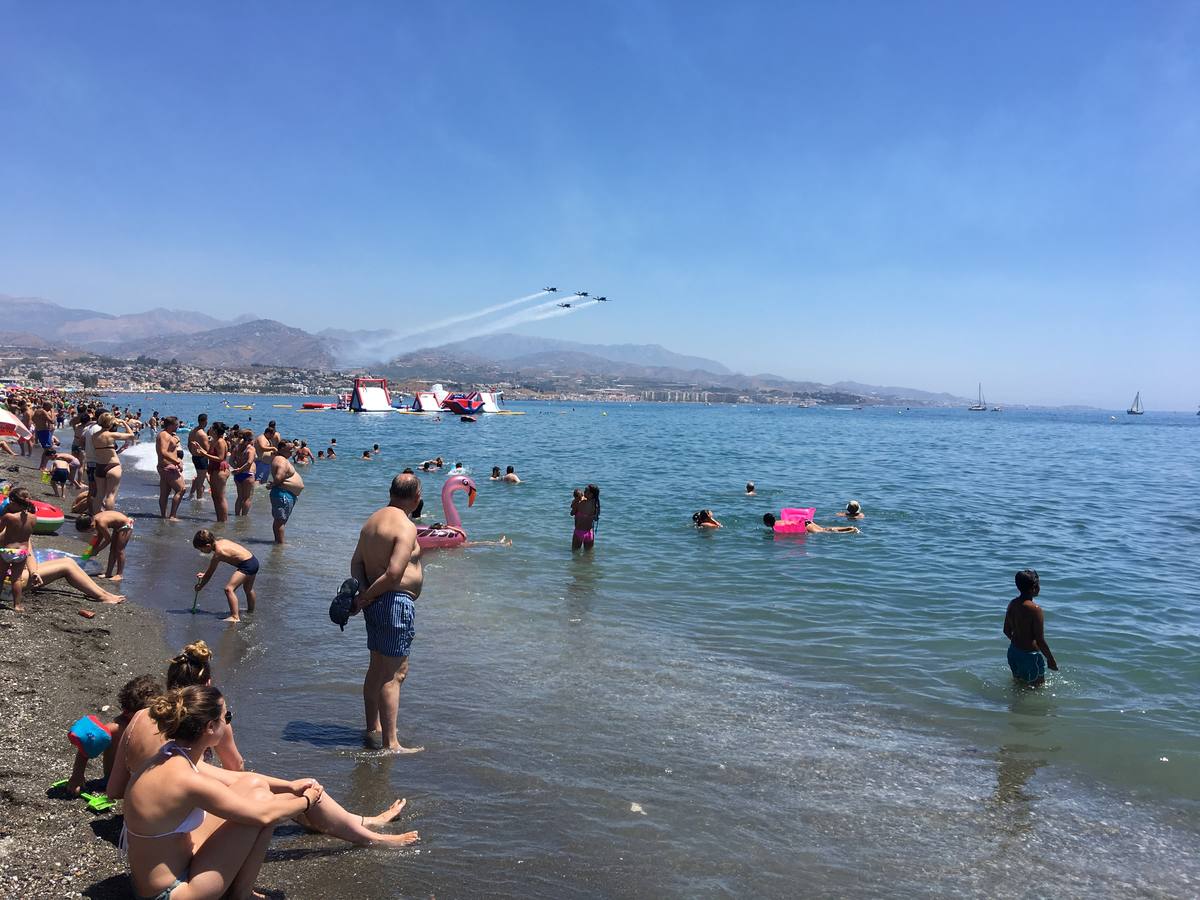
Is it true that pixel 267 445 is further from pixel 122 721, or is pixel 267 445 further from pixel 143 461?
pixel 143 461

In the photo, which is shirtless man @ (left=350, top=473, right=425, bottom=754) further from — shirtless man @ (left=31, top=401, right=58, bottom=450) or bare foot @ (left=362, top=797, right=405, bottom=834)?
shirtless man @ (left=31, top=401, right=58, bottom=450)

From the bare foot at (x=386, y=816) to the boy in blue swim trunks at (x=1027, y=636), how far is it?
672cm

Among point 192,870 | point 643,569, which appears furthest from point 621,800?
point 643,569

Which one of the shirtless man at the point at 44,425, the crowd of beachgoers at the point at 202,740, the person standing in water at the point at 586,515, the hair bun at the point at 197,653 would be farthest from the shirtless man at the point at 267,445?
the hair bun at the point at 197,653

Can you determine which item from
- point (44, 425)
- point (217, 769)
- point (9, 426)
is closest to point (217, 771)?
point (217, 769)

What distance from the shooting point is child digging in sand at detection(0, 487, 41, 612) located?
8648 millimetres

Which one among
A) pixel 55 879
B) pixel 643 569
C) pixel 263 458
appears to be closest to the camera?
pixel 55 879

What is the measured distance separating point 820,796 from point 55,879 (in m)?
5.04

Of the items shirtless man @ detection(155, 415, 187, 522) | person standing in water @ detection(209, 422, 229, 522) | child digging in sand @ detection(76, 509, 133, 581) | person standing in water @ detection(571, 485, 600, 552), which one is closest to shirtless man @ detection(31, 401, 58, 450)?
shirtless man @ detection(155, 415, 187, 522)

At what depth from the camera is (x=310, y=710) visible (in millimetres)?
7125

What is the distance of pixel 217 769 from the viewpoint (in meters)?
4.14

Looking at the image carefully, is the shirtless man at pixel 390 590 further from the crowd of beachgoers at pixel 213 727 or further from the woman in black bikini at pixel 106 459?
the woman in black bikini at pixel 106 459

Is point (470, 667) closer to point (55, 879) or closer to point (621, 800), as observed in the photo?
point (621, 800)

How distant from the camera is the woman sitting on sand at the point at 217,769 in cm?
420
